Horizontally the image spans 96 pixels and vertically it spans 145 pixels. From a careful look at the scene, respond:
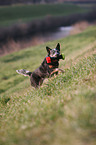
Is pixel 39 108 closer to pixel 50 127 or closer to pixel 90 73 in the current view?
pixel 50 127

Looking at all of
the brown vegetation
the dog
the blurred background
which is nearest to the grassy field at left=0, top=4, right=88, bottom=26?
the blurred background

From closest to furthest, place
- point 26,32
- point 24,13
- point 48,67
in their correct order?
point 48,67 → point 26,32 → point 24,13

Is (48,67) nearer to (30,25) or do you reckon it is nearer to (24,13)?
(30,25)

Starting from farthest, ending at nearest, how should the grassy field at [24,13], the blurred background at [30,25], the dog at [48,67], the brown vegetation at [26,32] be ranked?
the grassy field at [24,13], the blurred background at [30,25], the brown vegetation at [26,32], the dog at [48,67]

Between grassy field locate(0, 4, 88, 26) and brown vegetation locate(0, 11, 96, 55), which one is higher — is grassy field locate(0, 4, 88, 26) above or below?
above

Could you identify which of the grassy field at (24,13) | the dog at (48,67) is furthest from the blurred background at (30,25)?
the dog at (48,67)

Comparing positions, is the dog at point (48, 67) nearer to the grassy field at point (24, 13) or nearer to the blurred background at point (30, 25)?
the blurred background at point (30, 25)

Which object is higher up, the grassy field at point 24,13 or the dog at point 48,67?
the grassy field at point 24,13

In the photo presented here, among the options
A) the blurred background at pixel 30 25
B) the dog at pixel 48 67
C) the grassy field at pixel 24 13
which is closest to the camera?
the dog at pixel 48 67

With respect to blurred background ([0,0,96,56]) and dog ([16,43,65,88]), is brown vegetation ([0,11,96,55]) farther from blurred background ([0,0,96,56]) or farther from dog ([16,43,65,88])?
dog ([16,43,65,88])

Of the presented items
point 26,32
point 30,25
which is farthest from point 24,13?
point 26,32

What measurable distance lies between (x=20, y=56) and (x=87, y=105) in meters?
28.0

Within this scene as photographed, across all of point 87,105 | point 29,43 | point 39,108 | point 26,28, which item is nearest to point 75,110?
point 87,105

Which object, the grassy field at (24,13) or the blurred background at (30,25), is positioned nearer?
the blurred background at (30,25)
